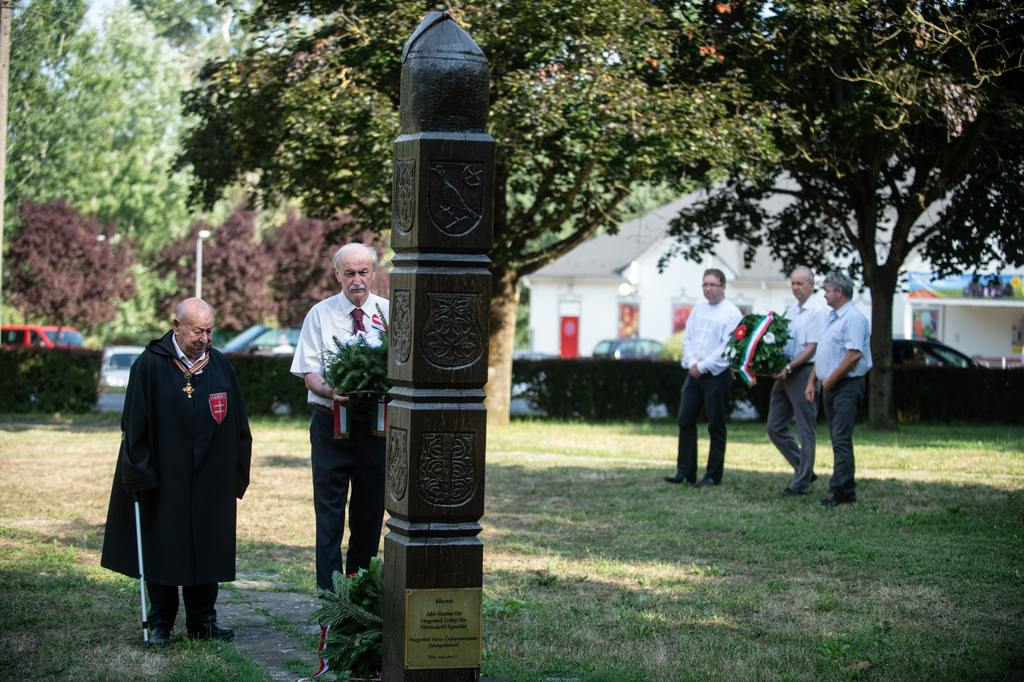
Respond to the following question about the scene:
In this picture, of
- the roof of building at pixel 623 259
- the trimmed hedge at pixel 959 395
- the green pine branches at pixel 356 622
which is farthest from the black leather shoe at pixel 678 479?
the roof of building at pixel 623 259

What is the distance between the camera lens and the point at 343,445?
204 inches

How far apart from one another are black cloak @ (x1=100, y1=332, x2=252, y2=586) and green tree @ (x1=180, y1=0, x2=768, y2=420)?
26.8 ft

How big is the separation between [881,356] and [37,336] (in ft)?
89.7

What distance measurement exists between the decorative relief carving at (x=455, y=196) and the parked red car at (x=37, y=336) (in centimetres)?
2887

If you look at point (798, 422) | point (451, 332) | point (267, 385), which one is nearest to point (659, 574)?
point (451, 332)

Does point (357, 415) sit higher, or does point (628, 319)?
point (628, 319)

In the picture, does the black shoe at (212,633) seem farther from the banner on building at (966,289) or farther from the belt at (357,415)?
the banner on building at (966,289)

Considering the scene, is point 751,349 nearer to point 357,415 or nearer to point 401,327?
point 357,415

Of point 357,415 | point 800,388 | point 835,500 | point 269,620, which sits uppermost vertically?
point 800,388

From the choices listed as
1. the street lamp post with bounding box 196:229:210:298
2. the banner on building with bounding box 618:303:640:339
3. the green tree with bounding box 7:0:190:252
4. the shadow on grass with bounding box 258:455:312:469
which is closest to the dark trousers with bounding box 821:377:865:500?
the shadow on grass with bounding box 258:455:312:469

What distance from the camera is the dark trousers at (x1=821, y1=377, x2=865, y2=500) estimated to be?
8602mm

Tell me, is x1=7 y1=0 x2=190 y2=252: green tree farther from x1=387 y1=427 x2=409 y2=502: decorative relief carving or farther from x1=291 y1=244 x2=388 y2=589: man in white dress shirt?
x1=387 y1=427 x2=409 y2=502: decorative relief carving

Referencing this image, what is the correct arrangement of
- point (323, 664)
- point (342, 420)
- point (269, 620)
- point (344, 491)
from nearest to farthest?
point (323, 664) → point (342, 420) → point (344, 491) → point (269, 620)

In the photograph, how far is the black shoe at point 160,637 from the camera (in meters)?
4.98
